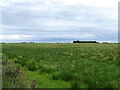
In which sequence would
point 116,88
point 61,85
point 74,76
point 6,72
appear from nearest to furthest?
point 116,88 → point 61,85 → point 74,76 → point 6,72

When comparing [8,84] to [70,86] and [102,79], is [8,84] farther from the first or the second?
[102,79]

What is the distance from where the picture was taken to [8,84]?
334 inches

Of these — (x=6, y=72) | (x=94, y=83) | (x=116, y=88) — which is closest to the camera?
(x=116, y=88)

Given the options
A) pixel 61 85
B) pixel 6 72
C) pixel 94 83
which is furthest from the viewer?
pixel 6 72

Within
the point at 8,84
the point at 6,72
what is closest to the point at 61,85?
the point at 8,84

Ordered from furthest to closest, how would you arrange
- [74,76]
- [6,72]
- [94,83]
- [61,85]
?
[6,72] → [74,76] → [61,85] → [94,83]

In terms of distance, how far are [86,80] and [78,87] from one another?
86 centimetres

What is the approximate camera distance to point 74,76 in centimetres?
966

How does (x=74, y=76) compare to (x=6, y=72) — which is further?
(x=6, y=72)

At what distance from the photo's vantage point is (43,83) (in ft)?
30.1

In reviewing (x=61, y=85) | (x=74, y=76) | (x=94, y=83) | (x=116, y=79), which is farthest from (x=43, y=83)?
(x=116, y=79)

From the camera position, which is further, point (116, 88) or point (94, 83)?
point (94, 83)

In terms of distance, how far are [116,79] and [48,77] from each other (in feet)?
10.7

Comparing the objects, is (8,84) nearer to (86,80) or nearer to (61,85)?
(61,85)
